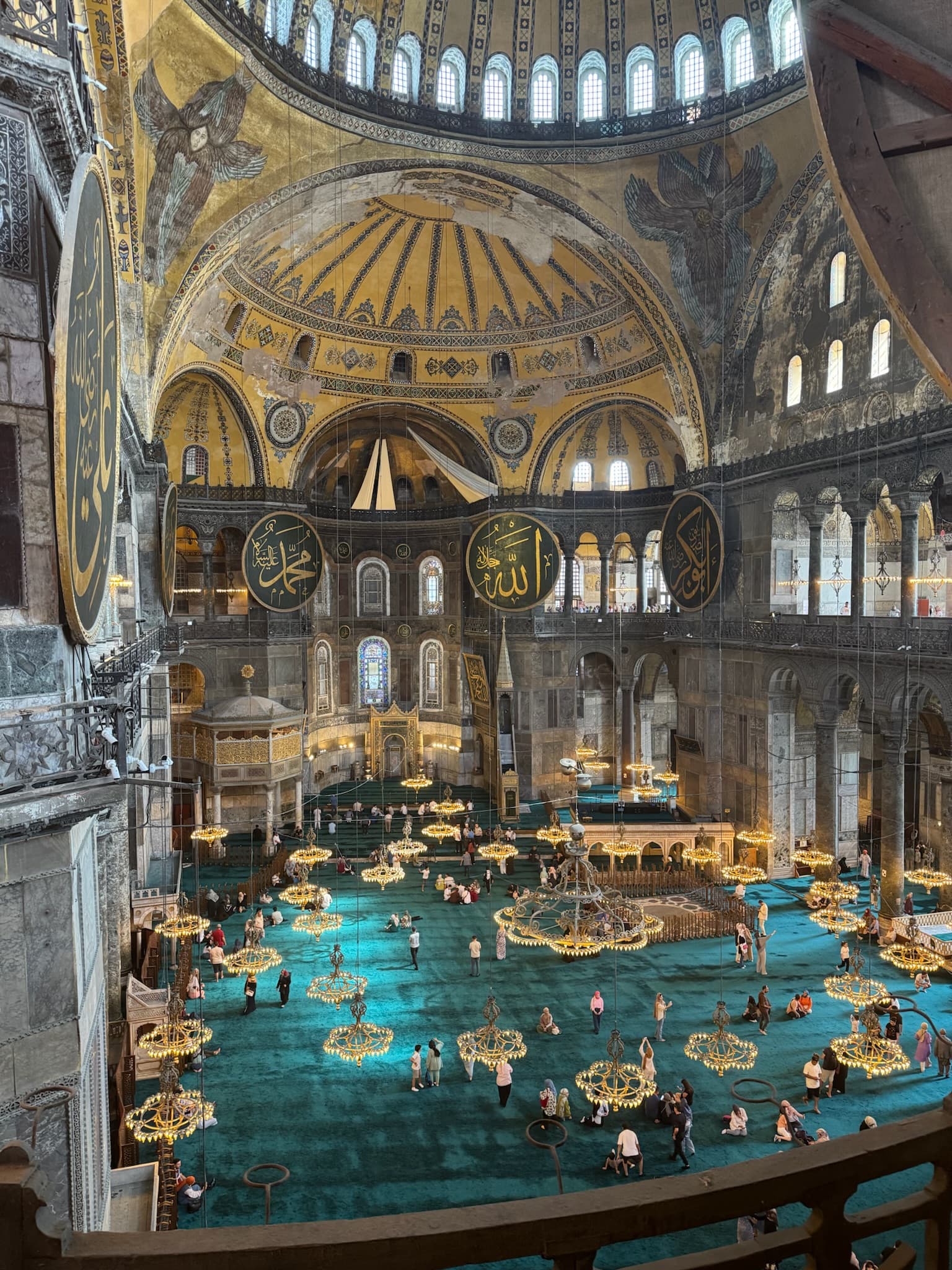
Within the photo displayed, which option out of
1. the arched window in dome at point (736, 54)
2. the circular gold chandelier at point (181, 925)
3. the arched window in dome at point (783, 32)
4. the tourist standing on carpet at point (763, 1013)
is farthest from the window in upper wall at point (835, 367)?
the circular gold chandelier at point (181, 925)

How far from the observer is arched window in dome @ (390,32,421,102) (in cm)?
1638

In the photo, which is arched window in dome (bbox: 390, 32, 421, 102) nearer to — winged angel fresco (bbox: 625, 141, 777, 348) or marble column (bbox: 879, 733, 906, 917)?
winged angel fresco (bbox: 625, 141, 777, 348)

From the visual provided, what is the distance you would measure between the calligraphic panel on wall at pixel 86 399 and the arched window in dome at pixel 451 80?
1337 cm

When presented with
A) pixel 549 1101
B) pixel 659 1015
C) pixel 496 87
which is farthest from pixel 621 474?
pixel 549 1101

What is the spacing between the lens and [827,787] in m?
16.4

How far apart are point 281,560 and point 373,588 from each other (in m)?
8.22

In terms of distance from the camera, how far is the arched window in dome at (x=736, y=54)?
1588 cm

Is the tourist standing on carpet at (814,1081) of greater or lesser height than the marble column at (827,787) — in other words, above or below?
below

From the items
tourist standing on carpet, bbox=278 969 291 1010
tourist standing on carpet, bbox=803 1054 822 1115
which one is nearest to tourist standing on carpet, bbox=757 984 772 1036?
tourist standing on carpet, bbox=803 1054 822 1115

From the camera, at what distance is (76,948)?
5.15 meters

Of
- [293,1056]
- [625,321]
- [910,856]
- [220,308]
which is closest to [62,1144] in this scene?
[293,1056]

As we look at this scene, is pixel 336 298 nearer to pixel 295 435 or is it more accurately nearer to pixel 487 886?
pixel 295 435

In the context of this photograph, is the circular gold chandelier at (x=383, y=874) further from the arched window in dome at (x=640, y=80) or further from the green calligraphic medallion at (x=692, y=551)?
the arched window in dome at (x=640, y=80)

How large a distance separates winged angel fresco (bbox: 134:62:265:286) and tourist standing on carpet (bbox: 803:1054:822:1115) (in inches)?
587
